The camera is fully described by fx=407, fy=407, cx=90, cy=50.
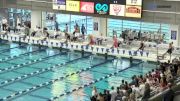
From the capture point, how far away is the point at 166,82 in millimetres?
12883

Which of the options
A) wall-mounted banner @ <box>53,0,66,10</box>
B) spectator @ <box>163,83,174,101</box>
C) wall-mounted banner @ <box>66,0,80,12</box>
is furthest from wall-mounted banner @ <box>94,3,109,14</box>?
spectator @ <box>163,83,174,101</box>

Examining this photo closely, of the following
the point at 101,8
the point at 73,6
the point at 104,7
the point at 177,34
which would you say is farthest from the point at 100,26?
the point at 177,34

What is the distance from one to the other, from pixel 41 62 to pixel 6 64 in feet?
5.64

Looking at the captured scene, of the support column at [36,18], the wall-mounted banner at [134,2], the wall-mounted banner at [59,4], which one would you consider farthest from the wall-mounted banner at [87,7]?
the support column at [36,18]

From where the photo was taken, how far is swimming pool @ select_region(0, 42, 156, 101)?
15039 mm

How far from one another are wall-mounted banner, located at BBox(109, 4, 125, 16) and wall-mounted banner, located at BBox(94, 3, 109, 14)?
10.1 inches

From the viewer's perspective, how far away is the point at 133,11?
→ 21.5m

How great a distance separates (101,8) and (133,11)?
1.90 m

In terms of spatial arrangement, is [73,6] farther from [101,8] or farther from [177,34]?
[177,34]

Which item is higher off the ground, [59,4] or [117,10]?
[59,4]

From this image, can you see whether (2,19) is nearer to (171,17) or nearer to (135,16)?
(135,16)

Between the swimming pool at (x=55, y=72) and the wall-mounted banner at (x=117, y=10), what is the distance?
2550mm

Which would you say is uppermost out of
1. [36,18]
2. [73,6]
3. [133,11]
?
[73,6]

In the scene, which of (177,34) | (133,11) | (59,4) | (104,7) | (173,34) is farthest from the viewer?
(59,4)
